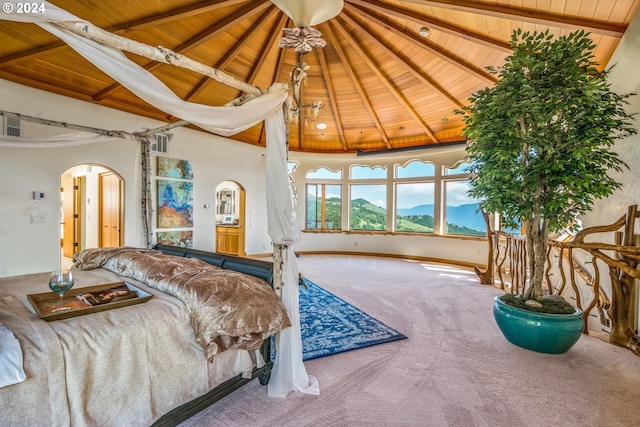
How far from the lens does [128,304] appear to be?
1747mm

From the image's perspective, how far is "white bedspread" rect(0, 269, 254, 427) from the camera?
1.24 m

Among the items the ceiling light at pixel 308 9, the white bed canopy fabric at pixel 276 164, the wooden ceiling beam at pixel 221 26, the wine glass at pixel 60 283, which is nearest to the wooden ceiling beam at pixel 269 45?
the wooden ceiling beam at pixel 221 26

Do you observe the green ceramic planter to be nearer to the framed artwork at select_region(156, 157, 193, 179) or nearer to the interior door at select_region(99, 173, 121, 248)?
the framed artwork at select_region(156, 157, 193, 179)

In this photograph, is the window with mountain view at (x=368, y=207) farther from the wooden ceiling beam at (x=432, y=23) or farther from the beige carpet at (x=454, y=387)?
the beige carpet at (x=454, y=387)

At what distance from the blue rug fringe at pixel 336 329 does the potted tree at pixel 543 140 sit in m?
1.30

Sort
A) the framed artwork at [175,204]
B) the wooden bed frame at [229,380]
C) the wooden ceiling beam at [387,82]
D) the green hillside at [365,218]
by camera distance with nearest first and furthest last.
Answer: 1. the wooden bed frame at [229,380]
2. the wooden ceiling beam at [387,82]
3. the framed artwork at [175,204]
4. the green hillside at [365,218]

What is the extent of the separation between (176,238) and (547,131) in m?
6.17

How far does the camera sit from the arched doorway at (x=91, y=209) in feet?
18.1

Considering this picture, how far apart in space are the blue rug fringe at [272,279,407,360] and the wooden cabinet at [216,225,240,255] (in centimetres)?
370

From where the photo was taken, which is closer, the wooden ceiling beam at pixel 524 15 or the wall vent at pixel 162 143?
the wooden ceiling beam at pixel 524 15

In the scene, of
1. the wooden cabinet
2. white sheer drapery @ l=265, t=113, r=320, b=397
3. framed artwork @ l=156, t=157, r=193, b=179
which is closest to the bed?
white sheer drapery @ l=265, t=113, r=320, b=397

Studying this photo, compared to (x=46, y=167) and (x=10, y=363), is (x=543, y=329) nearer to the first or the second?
(x=10, y=363)

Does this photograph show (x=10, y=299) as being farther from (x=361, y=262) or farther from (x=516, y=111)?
(x=361, y=262)

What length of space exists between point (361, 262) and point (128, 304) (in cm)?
604
